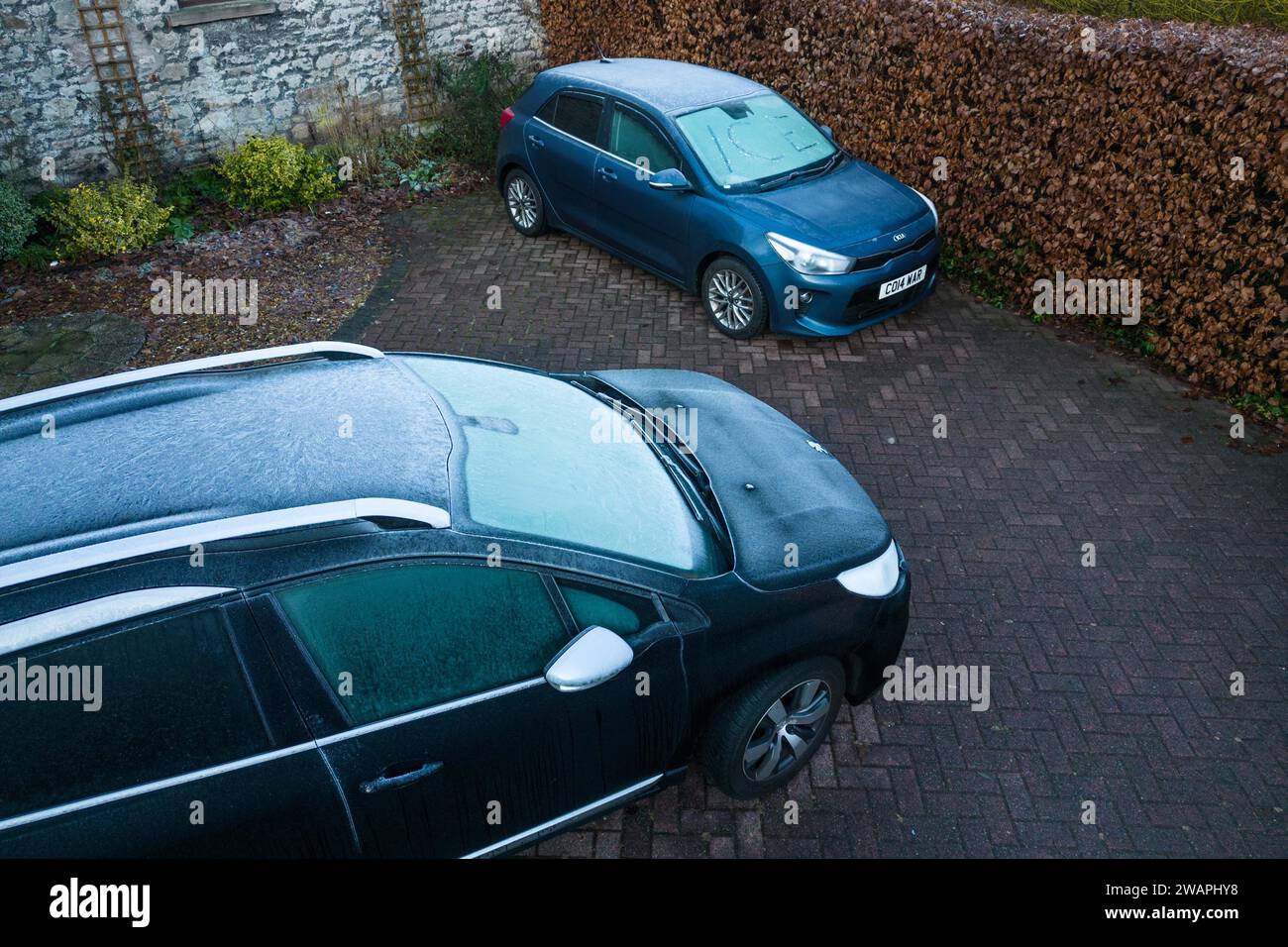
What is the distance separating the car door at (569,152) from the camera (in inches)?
308

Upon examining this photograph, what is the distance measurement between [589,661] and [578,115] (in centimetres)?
644

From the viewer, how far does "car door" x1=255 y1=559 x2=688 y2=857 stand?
8.72 feet

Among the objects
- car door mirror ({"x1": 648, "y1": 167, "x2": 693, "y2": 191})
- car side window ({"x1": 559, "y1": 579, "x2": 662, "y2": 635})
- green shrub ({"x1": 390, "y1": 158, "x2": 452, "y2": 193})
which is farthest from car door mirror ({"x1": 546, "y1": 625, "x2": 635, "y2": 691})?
green shrub ({"x1": 390, "y1": 158, "x2": 452, "y2": 193})

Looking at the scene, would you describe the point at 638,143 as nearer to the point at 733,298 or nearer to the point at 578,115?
the point at 578,115

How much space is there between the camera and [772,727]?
3.61m

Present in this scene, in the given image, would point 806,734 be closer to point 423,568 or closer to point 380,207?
point 423,568

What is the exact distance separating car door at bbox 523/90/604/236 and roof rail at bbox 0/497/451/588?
5.87 m

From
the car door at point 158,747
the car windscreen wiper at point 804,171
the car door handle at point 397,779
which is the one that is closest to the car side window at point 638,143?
the car windscreen wiper at point 804,171

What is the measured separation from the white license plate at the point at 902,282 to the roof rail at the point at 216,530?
509 cm

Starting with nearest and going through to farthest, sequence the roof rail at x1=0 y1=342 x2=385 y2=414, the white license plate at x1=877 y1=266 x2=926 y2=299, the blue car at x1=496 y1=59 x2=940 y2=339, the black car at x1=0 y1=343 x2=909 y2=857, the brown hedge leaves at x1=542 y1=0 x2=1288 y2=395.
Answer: the black car at x1=0 y1=343 x2=909 y2=857 → the roof rail at x1=0 y1=342 x2=385 y2=414 → the brown hedge leaves at x1=542 y1=0 x2=1288 y2=395 → the blue car at x1=496 y1=59 x2=940 y2=339 → the white license plate at x1=877 y1=266 x2=926 y2=299

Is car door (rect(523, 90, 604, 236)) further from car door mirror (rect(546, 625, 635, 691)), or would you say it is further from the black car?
car door mirror (rect(546, 625, 635, 691))

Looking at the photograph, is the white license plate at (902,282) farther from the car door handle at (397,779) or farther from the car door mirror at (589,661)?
the car door handle at (397,779)
